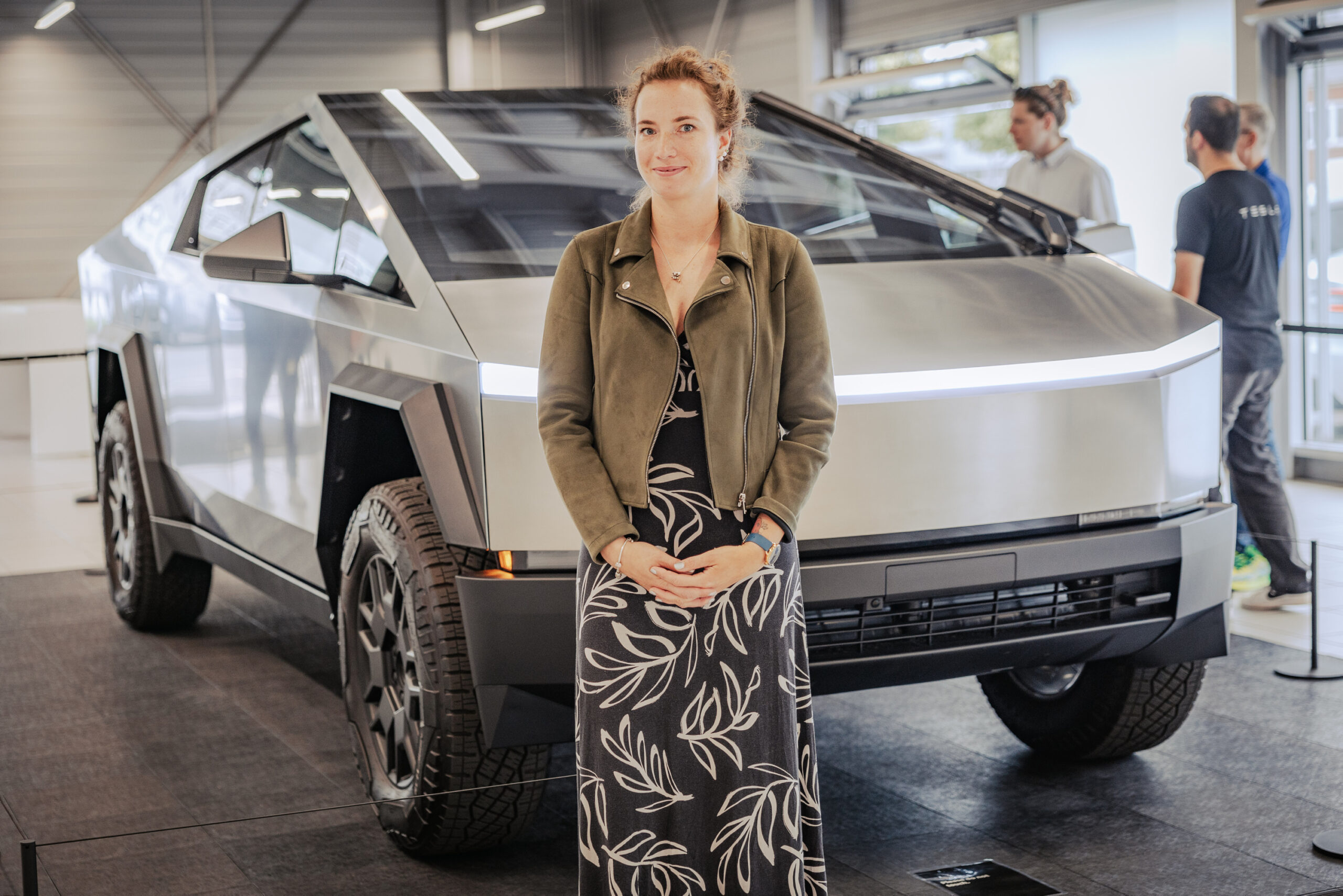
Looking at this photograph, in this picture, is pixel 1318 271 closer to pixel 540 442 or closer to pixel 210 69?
pixel 540 442

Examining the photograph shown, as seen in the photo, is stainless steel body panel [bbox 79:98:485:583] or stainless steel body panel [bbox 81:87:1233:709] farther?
stainless steel body panel [bbox 79:98:485:583]

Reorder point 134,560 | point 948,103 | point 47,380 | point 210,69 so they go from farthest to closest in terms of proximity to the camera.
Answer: point 210,69, point 948,103, point 47,380, point 134,560

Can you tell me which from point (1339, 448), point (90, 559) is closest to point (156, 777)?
point (90, 559)

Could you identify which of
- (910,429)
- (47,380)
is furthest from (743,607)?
(47,380)

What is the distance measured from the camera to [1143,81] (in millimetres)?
8852

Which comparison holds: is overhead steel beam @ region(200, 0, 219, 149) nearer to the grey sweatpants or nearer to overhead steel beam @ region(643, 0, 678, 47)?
overhead steel beam @ region(643, 0, 678, 47)

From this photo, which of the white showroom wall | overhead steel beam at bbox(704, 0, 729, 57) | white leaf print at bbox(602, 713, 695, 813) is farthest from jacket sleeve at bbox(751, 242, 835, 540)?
overhead steel beam at bbox(704, 0, 729, 57)

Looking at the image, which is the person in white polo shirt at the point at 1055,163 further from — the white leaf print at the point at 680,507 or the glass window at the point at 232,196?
the white leaf print at the point at 680,507

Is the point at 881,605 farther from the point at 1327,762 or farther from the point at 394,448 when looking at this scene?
the point at 1327,762

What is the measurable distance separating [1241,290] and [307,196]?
333 cm

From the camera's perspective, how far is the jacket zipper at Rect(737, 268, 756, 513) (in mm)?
1946

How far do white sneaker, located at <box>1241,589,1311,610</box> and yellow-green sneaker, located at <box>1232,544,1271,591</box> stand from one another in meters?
0.25

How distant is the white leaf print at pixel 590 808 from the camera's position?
2008 millimetres

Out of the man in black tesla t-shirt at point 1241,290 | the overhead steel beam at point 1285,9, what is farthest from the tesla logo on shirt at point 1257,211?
the overhead steel beam at point 1285,9
